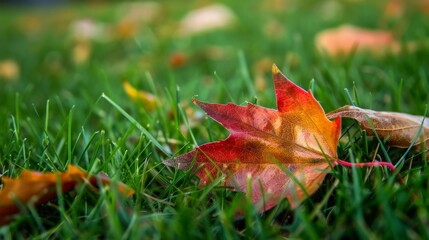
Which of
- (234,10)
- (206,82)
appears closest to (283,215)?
(206,82)

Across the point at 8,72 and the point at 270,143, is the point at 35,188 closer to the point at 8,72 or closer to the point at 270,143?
the point at 270,143

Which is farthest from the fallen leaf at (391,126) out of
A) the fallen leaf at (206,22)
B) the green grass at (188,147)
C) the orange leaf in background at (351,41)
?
the fallen leaf at (206,22)

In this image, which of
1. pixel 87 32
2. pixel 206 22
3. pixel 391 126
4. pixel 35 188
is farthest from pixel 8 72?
pixel 391 126

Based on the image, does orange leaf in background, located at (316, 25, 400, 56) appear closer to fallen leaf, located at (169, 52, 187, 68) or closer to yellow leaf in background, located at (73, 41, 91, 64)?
fallen leaf, located at (169, 52, 187, 68)

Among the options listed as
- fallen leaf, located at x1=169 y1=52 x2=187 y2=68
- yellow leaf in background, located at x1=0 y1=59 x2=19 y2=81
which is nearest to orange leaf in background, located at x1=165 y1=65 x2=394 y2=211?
fallen leaf, located at x1=169 y1=52 x2=187 y2=68

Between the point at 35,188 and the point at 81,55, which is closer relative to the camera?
the point at 35,188

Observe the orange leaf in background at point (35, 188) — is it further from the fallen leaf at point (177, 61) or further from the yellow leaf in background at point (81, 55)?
the yellow leaf in background at point (81, 55)

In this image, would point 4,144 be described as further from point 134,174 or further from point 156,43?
point 156,43
